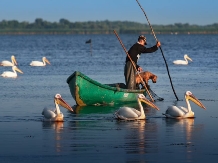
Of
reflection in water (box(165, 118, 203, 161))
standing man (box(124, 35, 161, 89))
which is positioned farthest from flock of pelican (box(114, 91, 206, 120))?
standing man (box(124, 35, 161, 89))

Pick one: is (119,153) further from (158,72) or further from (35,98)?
(158,72)

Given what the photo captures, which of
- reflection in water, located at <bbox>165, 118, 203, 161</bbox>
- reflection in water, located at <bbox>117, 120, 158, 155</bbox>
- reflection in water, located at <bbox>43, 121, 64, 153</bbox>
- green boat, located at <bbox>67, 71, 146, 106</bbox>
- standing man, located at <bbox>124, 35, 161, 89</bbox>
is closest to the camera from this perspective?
reflection in water, located at <bbox>117, 120, 158, 155</bbox>

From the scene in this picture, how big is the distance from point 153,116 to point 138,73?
3.05m

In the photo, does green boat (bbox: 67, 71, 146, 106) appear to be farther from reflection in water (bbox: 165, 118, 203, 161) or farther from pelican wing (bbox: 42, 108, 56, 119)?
reflection in water (bbox: 165, 118, 203, 161)

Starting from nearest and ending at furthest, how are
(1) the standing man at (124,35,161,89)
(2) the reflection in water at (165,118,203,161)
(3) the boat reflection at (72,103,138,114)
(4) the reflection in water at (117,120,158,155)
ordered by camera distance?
(4) the reflection in water at (117,120,158,155) < (2) the reflection in water at (165,118,203,161) < (3) the boat reflection at (72,103,138,114) < (1) the standing man at (124,35,161,89)

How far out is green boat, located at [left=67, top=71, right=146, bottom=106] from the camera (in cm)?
1850

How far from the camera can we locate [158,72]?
103 ft

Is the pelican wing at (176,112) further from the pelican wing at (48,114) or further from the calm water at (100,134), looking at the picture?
the pelican wing at (48,114)

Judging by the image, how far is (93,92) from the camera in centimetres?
1869

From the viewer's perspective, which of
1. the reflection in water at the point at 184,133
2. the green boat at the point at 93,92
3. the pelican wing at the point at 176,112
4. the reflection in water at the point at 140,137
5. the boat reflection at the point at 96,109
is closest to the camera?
the reflection in water at the point at 140,137

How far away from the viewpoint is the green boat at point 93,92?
60.7 ft

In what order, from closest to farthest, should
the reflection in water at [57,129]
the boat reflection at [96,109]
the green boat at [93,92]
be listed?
1. the reflection in water at [57,129]
2. the boat reflection at [96,109]
3. the green boat at [93,92]

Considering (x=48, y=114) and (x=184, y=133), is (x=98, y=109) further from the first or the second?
(x=184, y=133)

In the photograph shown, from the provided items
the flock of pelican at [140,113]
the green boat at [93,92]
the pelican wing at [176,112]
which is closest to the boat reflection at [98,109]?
the green boat at [93,92]
